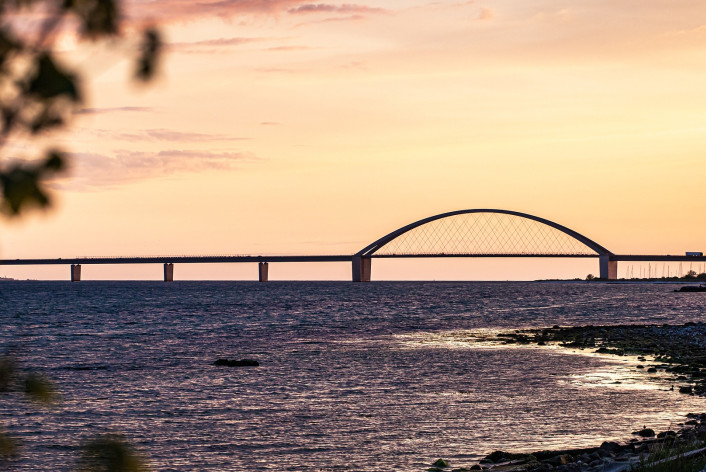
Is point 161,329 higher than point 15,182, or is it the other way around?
point 15,182

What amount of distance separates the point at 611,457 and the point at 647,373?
21.2 m

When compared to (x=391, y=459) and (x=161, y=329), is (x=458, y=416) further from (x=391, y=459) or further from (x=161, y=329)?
(x=161, y=329)

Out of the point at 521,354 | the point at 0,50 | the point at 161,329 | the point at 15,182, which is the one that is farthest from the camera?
the point at 161,329

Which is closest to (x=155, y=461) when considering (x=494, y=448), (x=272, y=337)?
(x=494, y=448)

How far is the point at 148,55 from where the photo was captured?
297 centimetres

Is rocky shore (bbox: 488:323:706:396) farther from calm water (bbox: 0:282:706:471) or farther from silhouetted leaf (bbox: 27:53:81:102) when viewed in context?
silhouetted leaf (bbox: 27:53:81:102)

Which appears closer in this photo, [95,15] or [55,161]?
[55,161]

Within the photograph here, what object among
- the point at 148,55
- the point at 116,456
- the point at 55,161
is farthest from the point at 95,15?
the point at 116,456

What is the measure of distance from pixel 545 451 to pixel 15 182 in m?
20.1

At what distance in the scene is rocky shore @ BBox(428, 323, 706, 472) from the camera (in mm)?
16938

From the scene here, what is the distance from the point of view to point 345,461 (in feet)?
70.3

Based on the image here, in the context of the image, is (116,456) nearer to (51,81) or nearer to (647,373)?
(51,81)

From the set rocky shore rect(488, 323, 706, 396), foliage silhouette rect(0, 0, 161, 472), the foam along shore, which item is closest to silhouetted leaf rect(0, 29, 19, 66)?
foliage silhouette rect(0, 0, 161, 472)

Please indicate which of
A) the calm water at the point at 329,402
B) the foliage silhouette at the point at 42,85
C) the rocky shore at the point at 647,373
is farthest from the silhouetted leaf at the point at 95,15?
the calm water at the point at 329,402
